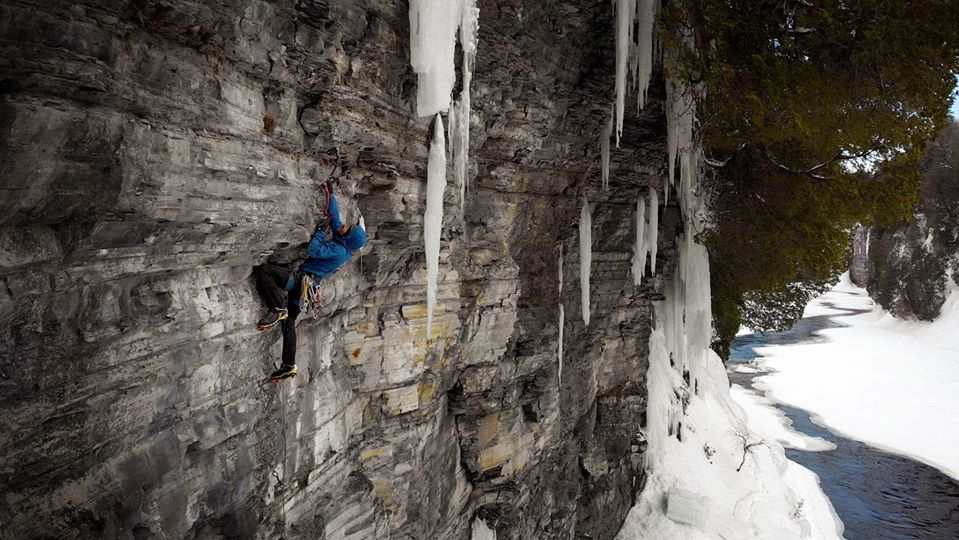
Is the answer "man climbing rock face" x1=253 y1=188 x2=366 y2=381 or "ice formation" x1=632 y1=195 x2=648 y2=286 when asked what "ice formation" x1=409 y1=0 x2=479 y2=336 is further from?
"ice formation" x1=632 y1=195 x2=648 y2=286

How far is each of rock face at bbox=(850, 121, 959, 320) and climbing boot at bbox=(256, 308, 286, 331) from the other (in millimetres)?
36315

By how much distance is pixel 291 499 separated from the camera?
18.1 ft

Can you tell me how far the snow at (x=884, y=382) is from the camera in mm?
22781

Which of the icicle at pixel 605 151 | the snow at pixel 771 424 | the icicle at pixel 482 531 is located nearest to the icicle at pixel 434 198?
the icicle at pixel 605 151

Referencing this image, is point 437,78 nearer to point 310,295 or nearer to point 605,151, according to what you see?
point 310,295

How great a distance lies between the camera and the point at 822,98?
817 centimetres

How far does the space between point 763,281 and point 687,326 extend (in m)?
2.49

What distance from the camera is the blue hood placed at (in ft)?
18.5

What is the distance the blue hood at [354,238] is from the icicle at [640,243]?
7965mm

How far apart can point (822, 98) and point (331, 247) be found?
7.08 metres

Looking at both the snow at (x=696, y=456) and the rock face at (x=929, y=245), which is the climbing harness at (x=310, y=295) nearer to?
the snow at (x=696, y=456)

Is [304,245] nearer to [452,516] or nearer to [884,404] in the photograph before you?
[452,516]

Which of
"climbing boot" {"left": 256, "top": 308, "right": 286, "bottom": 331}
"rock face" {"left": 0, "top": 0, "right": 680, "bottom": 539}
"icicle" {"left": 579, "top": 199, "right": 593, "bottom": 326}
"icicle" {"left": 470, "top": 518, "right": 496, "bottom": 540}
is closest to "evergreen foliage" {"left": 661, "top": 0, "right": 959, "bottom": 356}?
"rock face" {"left": 0, "top": 0, "right": 680, "bottom": 539}

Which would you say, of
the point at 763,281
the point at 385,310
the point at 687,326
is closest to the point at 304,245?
the point at 385,310
